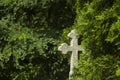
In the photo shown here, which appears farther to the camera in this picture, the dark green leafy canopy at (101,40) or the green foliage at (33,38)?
the green foliage at (33,38)

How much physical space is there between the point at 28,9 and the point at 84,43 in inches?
101

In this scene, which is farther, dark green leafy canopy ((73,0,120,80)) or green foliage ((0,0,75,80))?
green foliage ((0,0,75,80))

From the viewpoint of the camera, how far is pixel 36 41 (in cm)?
565

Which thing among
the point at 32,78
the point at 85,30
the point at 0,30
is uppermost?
the point at 85,30

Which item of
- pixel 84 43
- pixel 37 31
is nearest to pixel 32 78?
pixel 37 31

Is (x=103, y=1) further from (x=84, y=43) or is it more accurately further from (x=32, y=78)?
(x=32, y=78)

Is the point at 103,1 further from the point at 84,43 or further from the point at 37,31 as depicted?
the point at 37,31

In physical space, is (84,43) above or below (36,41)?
above

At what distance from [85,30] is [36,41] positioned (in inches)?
91.3

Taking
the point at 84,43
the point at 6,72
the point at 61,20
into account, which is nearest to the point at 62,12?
the point at 61,20

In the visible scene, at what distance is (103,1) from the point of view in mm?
3389

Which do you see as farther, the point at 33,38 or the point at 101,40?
the point at 33,38

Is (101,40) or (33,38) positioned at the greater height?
(101,40)

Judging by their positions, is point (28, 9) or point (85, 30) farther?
point (28, 9)
